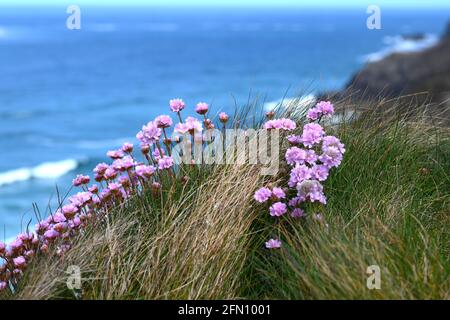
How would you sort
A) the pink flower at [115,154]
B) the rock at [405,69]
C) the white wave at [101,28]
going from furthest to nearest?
the white wave at [101,28], the rock at [405,69], the pink flower at [115,154]

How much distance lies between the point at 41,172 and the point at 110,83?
37332 mm

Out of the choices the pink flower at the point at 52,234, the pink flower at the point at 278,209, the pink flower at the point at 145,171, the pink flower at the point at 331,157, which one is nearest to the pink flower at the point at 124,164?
the pink flower at the point at 145,171

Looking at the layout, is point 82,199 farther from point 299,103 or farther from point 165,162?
point 299,103

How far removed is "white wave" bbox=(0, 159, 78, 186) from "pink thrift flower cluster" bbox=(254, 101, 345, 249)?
26990 millimetres

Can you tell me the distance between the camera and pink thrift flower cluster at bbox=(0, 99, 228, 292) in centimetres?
478

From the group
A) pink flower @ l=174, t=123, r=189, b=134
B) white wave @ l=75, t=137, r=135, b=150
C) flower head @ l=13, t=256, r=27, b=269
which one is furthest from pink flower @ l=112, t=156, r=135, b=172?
white wave @ l=75, t=137, r=135, b=150

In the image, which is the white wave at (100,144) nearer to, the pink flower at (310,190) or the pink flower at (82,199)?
the pink flower at (82,199)

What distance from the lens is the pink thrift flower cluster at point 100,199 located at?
478 cm

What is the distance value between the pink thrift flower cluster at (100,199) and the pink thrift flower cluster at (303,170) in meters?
0.63

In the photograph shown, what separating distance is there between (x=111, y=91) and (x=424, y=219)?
192 feet

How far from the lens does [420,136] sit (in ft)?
19.7

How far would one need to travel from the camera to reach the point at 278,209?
15.0 ft

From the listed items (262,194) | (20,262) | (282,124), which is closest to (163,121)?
(282,124)
